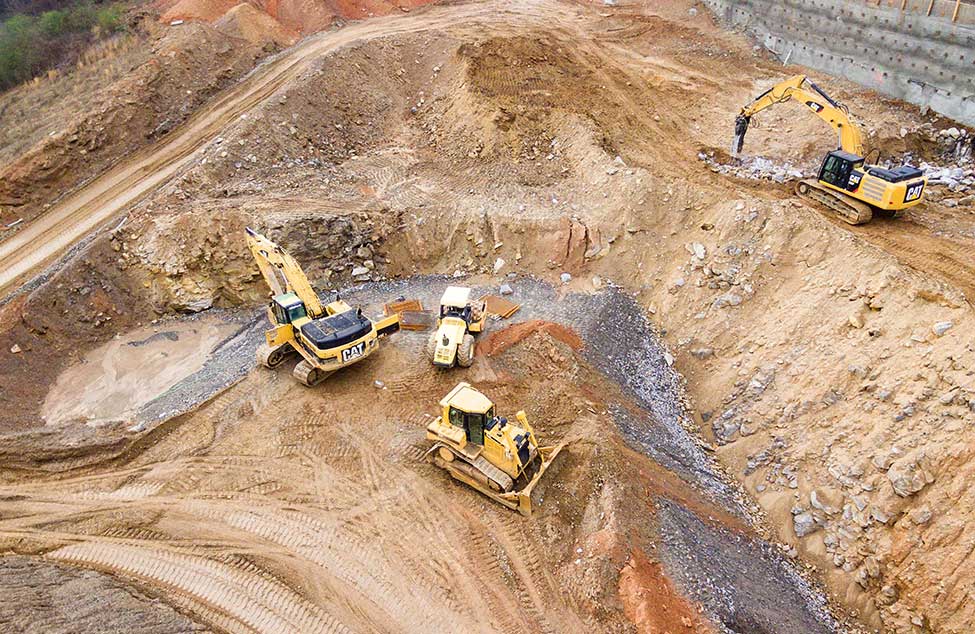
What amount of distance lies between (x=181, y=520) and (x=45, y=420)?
198 inches

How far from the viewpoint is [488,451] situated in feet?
36.3

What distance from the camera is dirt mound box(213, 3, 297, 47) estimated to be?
2544 cm

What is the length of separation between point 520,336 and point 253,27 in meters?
20.1

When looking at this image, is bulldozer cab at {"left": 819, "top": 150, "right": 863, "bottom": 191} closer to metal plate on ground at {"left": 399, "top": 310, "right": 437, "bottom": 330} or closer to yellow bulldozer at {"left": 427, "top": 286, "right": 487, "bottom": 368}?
yellow bulldozer at {"left": 427, "top": 286, "right": 487, "bottom": 368}

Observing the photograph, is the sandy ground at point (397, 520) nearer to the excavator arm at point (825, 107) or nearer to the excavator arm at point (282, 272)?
the excavator arm at point (282, 272)

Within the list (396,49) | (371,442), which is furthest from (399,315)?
(396,49)

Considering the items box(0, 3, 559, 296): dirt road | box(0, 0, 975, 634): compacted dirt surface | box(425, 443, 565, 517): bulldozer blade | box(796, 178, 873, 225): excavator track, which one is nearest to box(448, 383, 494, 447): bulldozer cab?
box(425, 443, 565, 517): bulldozer blade

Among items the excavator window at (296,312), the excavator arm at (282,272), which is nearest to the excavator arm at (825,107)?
the excavator arm at (282,272)

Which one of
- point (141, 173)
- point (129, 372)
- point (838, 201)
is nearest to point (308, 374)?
point (129, 372)

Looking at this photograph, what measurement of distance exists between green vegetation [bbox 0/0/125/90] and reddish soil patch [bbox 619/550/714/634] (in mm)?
28372

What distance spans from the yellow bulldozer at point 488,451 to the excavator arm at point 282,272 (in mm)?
4625

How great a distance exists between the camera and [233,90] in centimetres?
2261

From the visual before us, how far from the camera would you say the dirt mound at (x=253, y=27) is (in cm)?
2544

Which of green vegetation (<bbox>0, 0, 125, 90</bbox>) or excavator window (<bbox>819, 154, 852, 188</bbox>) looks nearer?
excavator window (<bbox>819, 154, 852, 188</bbox>)
